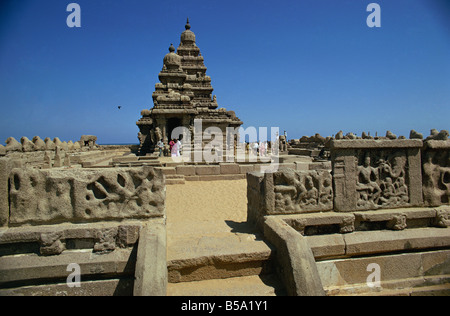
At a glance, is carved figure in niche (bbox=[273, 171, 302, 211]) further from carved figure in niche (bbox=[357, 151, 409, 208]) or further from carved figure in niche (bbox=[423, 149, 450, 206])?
carved figure in niche (bbox=[423, 149, 450, 206])

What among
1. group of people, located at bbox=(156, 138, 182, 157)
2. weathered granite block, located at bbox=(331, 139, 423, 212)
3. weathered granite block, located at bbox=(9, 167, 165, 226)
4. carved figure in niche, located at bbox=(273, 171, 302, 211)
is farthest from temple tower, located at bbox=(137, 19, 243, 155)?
weathered granite block, located at bbox=(331, 139, 423, 212)

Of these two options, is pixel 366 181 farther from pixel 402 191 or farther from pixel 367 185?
pixel 402 191

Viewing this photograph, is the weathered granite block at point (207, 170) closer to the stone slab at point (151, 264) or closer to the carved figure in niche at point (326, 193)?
the carved figure in niche at point (326, 193)

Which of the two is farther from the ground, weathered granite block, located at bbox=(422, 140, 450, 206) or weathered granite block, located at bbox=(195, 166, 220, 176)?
weathered granite block, located at bbox=(422, 140, 450, 206)

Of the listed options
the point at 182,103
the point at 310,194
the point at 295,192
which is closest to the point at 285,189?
the point at 295,192

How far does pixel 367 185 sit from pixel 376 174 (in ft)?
0.68

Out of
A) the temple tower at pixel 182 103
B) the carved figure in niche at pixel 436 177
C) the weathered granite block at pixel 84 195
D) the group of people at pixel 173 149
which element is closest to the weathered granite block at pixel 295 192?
the weathered granite block at pixel 84 195

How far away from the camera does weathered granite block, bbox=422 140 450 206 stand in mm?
3768

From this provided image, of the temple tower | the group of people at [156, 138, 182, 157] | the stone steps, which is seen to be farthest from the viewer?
the temple tower

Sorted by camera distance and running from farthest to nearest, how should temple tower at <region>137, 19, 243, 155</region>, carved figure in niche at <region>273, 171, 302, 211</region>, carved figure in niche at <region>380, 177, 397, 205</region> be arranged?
temple tower at <region>137, 19, 243, 155</region>, carved figure in niche at <region>380, 177, 397, 205</region>, carved figure in niche at <region>273, 171, 302, 211</region>

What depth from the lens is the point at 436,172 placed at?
383 cm
